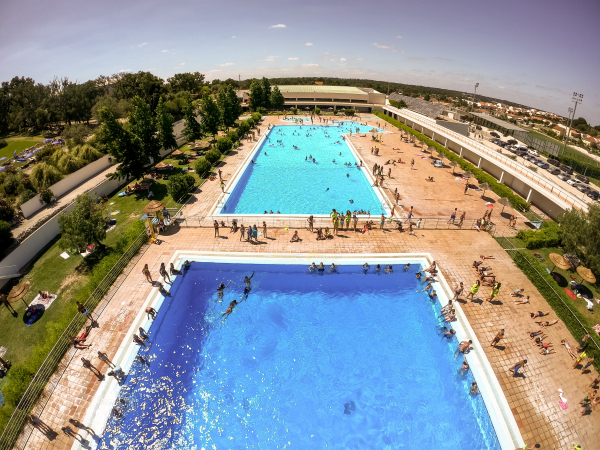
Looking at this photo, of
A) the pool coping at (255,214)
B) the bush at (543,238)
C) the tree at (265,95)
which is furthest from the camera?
the tree at (265,95)

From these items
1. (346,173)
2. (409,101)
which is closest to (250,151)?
(346,173)

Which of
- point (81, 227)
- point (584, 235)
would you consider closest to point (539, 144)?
point (584, 235)

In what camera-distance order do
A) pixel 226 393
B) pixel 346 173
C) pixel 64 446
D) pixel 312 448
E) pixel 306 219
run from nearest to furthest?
pixel 64 446, pixel 312 448, pixel 226 393, pixel 306 219, pixel 346 173

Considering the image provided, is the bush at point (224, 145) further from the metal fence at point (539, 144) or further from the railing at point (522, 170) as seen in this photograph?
the metal fence at point (539, 144)

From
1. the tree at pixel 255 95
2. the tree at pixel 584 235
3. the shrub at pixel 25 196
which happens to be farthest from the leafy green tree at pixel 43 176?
the tree at pixel 255 95

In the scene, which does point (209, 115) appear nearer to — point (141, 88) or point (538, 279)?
point (141, 88)

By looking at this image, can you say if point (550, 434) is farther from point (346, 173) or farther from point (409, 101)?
point (409, 101)
